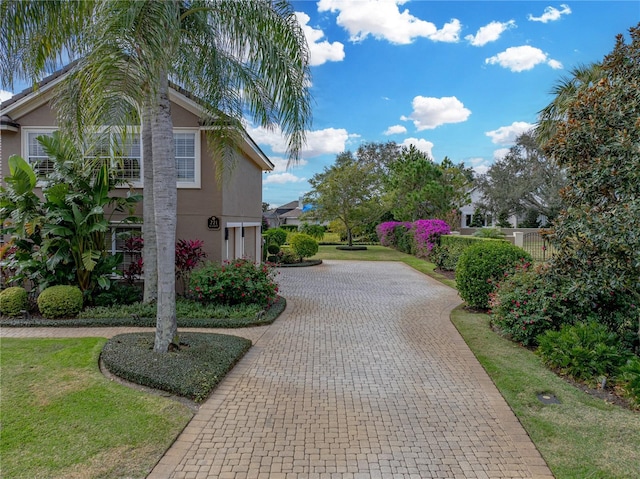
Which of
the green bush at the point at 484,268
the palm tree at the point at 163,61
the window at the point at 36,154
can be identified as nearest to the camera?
the palm tree at the point at 163,61

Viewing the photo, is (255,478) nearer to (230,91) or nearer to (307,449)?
(307,449)

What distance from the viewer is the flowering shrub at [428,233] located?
68.2 feet

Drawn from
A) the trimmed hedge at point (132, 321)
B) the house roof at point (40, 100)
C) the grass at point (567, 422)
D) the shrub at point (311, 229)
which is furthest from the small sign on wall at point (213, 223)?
the shrub at point (311, 229)

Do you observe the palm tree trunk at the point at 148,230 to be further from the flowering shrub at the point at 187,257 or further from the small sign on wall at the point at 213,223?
the small sign on wall at the point at 213,223

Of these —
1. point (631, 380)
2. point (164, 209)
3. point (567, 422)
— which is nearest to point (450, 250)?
point (631, 380)

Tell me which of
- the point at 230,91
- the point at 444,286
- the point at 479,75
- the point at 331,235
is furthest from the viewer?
the point at 331,235

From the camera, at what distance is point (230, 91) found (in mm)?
7230

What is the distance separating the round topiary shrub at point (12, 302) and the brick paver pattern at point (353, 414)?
75cm

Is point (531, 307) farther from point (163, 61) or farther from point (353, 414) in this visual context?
point (163, 61)

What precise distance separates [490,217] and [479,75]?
3326cm

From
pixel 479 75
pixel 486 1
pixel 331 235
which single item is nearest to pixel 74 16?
pixel 486 1

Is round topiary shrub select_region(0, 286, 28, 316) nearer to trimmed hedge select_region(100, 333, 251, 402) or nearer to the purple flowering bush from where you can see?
trimmed hedge select_region(100, 333, 251, 402)

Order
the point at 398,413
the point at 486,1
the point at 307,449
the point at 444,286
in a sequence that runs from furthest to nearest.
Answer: the point at 444,286, the point at 486,1, the point at 398,413, the point at 307,449

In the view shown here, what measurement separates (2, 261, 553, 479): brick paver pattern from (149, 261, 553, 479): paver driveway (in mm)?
14
